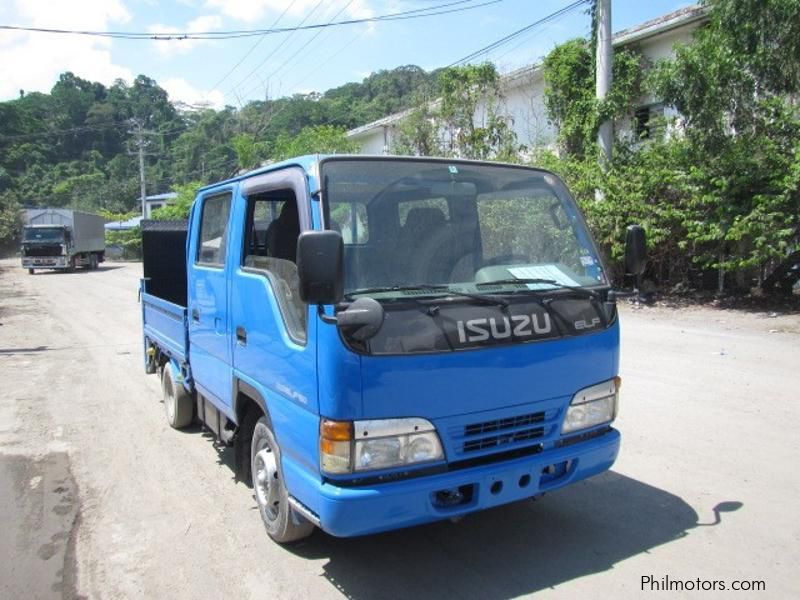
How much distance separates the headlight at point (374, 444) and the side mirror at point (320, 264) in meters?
0.60

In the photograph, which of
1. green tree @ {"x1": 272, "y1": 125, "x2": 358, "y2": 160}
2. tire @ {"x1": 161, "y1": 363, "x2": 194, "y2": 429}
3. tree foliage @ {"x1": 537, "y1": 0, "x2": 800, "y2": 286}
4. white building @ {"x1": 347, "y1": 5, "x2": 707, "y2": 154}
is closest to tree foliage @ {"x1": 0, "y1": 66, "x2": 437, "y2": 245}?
green tree @ {"x1": 272, "y1": 125, "x2": 358, "y2": 160}

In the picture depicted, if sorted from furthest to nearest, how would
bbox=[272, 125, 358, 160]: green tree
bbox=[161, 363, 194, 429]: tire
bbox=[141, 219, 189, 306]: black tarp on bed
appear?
bbox=[272, 125, 358, 160]: green tree < bbox=[141, 219, 189, 306]: black tarp on bed < bbox=[161, 363, 194, 429]: tire

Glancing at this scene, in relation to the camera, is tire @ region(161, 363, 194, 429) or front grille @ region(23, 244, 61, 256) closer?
tire @ region(161, 363, 194, 429)

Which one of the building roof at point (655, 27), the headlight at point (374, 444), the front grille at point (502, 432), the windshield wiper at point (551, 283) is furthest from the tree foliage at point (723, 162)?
the headlight at point (374, 444)

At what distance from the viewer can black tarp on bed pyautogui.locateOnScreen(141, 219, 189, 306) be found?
739 centimetres

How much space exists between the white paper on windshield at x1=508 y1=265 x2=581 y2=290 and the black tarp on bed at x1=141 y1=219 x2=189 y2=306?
4.93 m

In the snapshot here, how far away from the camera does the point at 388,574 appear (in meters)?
3.40

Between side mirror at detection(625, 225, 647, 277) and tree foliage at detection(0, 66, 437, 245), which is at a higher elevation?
tree foliage at detection(0, 66, 437, 245)

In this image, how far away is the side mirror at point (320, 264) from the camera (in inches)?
108

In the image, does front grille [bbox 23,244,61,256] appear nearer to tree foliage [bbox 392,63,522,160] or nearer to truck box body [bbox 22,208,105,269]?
truck box body [bbox 22,208,105,269]

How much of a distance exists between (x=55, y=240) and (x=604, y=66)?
2859 cm

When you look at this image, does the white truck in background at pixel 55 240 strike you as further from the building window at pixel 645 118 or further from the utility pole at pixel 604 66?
the building window at pixel 645 118

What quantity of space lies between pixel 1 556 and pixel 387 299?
291 centimetres

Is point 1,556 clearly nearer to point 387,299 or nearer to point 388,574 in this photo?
point 388,574
